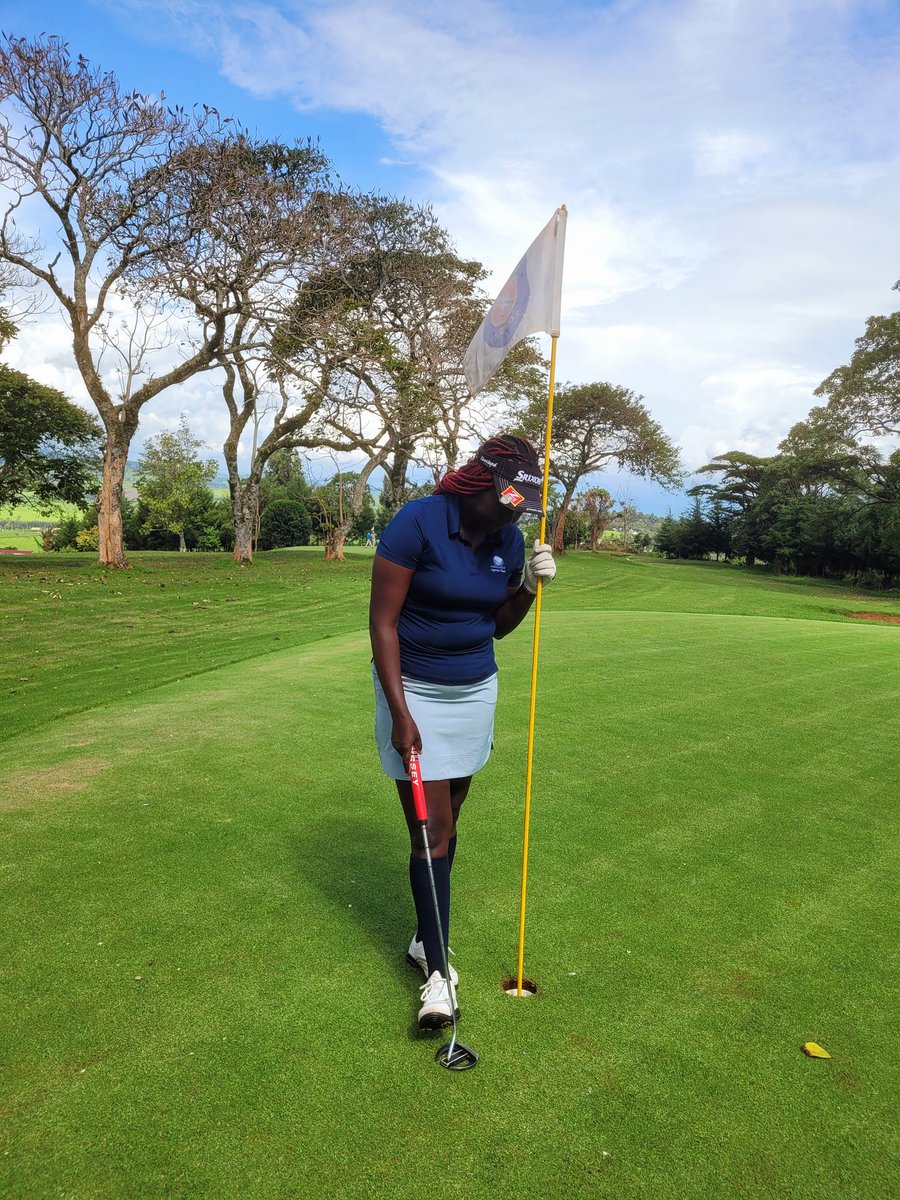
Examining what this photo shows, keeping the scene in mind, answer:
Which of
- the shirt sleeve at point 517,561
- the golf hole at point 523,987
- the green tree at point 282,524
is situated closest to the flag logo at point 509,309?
the shirt sleeve at point 517,561

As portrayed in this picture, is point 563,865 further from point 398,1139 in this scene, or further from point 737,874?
point 398,1139

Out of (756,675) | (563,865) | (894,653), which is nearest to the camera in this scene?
(563,865)

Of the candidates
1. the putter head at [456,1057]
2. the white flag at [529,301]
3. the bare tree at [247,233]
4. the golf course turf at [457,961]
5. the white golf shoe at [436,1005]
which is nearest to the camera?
the golf course turf at [457,961]

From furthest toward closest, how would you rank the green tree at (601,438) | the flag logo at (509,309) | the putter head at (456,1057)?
the green tree at (601,438)
the flag logo at (509,309)
the putter head at (456,1057)

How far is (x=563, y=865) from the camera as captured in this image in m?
3.76

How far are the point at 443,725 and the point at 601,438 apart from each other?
43.1m

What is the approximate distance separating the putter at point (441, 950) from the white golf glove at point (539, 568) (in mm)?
823

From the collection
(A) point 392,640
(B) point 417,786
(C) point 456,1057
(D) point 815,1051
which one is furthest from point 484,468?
(D) point 815,1051

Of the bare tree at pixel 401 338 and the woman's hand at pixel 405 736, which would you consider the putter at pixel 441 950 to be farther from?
the bare tree at pixel 401 338

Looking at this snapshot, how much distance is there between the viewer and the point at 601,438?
43.8 m

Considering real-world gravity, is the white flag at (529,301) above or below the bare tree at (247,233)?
below

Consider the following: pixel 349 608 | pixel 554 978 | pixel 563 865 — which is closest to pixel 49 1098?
pixel 554 978

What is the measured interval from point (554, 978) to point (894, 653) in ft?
33.9

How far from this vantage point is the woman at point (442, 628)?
2703 mm
